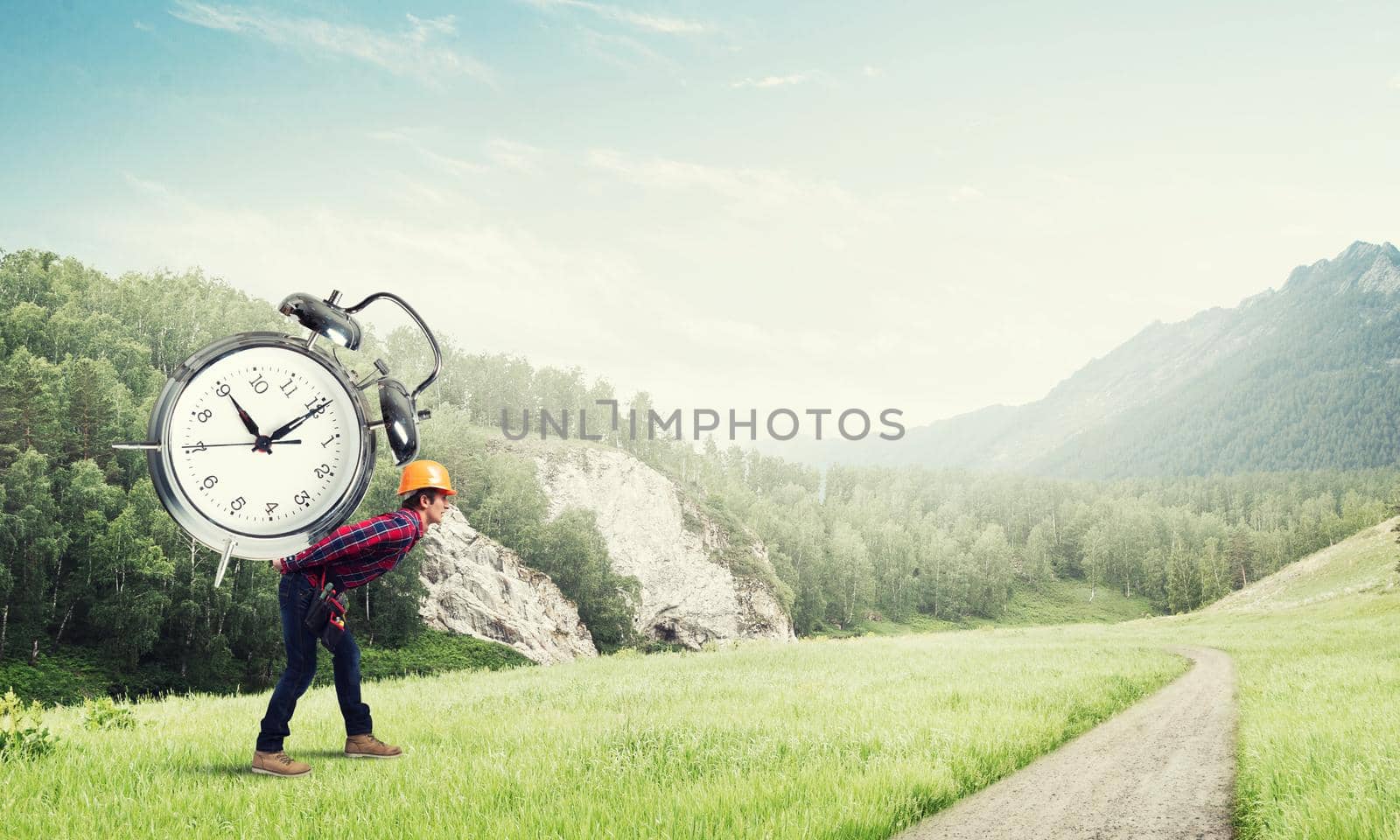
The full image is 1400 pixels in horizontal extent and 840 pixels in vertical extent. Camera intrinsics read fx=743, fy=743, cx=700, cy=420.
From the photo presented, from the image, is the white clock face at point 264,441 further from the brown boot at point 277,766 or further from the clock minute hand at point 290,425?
the brown boot at point 277,766

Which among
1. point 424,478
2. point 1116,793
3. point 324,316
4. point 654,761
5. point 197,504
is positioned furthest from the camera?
point 1116,793

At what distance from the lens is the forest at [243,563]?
46312 millimetres

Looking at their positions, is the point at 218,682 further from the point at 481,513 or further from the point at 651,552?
the point at 651,552

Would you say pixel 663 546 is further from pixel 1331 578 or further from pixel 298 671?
pixel 298 671

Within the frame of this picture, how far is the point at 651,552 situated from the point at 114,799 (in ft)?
304

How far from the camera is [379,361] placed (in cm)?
460

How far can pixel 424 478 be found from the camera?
18.7 feet

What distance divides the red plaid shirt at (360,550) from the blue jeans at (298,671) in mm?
204

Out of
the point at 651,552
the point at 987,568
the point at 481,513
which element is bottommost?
the point at 987,568

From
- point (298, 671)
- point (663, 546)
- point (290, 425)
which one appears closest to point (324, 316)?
point (290, 425)

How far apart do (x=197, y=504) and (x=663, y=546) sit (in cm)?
9466

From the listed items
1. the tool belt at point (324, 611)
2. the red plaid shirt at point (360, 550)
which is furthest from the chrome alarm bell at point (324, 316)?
the tool belt at point (324, 611)

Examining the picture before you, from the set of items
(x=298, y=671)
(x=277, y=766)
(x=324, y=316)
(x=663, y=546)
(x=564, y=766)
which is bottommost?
(x=663, y=546)

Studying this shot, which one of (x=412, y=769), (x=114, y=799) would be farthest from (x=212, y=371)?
(x=412, y=769)
